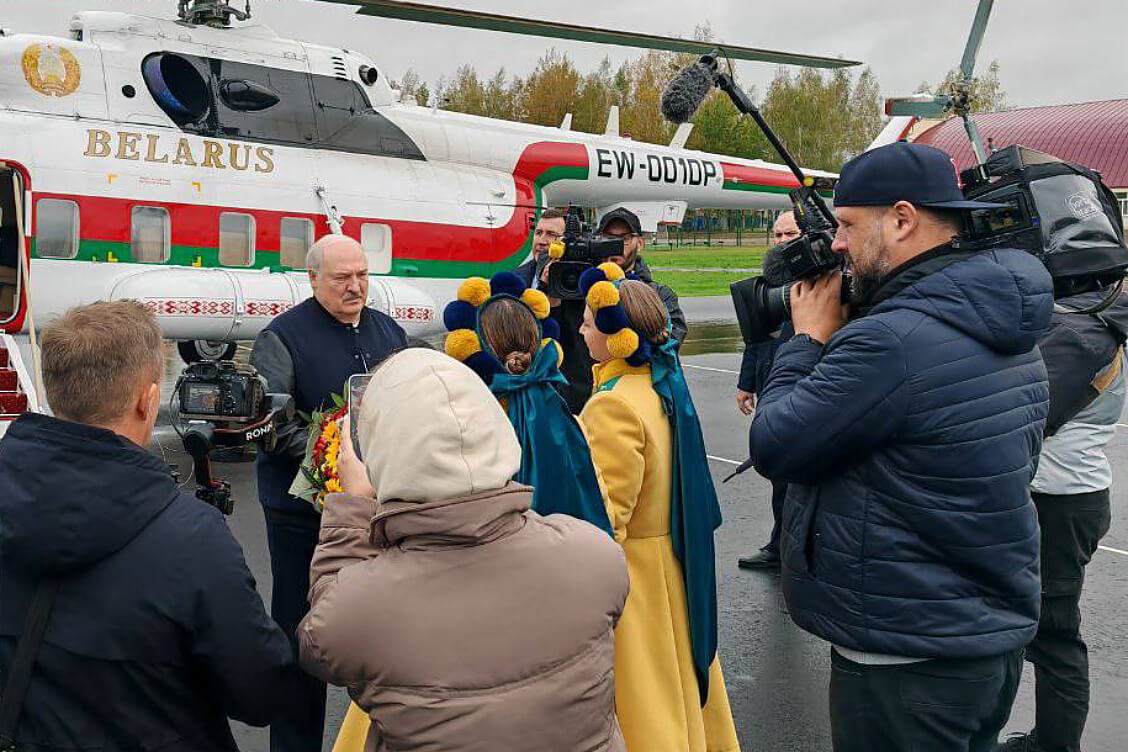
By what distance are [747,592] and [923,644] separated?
3.33 m

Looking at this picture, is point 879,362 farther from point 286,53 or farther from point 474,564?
point 286,53

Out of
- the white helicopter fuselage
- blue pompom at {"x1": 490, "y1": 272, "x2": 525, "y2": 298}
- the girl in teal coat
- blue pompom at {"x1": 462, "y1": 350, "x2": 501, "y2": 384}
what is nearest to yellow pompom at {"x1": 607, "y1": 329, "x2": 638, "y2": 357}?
the girl in teal coat

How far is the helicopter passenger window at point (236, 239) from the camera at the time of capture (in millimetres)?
9047

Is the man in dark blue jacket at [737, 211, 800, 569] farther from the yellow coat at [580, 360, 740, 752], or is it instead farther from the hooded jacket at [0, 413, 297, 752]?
the hooded jacket at [0, 413, 297, 752]

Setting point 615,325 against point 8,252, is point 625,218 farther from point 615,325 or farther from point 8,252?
point 8,252

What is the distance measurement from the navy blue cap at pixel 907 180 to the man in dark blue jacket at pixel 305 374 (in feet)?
6.78

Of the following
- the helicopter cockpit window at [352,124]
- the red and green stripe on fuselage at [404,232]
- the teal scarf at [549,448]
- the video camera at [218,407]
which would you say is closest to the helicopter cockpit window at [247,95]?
the helicopter cockpit window at [352,124]

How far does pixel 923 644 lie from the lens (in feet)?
7.04

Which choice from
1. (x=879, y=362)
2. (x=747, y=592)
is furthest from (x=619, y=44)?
(x=879, y=362)

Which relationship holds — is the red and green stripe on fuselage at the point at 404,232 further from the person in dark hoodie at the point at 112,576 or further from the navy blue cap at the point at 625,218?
the person in dark hoodie at the point at 112,576

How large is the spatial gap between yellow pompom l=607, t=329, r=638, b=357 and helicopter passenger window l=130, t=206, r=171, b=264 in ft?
22.9

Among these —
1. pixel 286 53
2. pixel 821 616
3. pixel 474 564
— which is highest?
pixel 286 53

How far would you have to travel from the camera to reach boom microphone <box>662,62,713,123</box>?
3.38 m

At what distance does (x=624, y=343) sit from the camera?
3.06 metres
